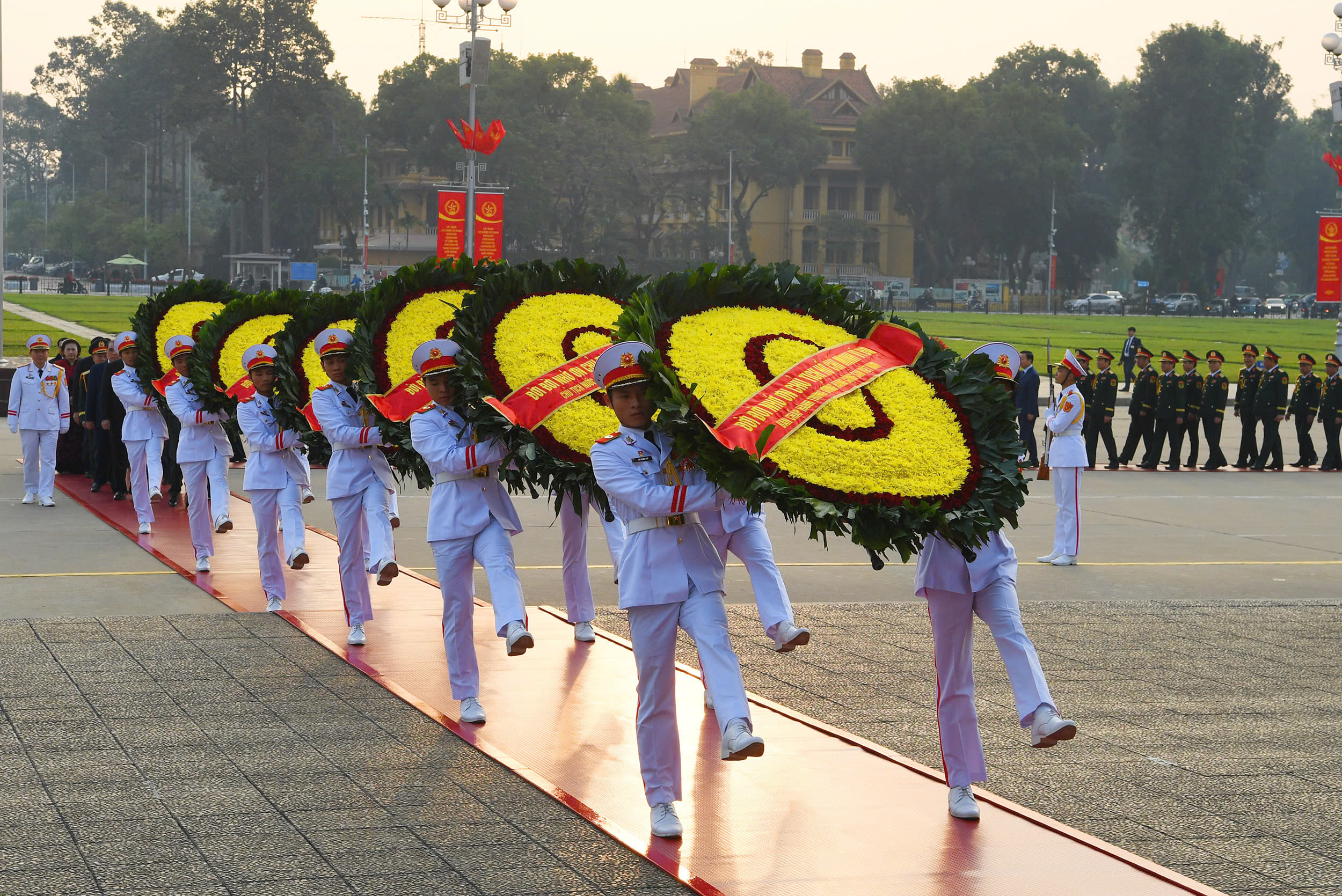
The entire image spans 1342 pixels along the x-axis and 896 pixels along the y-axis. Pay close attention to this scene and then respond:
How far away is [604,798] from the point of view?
646 centimetres

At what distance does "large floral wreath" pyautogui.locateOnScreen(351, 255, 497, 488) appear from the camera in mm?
9234

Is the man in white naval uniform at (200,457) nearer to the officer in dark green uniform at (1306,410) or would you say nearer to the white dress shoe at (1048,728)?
the white dress shoe at (1048,728)

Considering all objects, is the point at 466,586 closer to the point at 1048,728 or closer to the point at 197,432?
the point at 1048,728

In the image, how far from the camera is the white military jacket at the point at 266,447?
1068cm

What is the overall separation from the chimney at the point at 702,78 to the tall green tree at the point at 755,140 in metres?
12.6

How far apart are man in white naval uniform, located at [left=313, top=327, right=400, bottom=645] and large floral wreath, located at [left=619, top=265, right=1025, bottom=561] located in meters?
3.52

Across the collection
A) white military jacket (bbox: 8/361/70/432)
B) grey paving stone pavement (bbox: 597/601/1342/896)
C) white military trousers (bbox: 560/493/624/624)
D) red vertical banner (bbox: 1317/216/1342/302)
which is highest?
red vertical banner (bbox: 1317/216/1342/302)

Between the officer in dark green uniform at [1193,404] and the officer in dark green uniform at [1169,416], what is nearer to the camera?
the officer in dark green uniform at [1169,416]

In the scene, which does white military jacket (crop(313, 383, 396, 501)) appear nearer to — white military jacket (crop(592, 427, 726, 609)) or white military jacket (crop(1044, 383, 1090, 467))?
white military jacket (crop(592, 427, 726, 609))

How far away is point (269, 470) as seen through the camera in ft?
35.1

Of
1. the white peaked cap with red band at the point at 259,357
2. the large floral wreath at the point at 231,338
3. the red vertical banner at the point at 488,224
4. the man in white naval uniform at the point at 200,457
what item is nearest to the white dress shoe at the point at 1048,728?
the white peaked cap with red band at the point at 259,357

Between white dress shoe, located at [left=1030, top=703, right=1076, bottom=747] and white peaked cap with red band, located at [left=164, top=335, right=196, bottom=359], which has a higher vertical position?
white peaked cap with red band, located at [left=164, top=335, right=196, bottom=359]

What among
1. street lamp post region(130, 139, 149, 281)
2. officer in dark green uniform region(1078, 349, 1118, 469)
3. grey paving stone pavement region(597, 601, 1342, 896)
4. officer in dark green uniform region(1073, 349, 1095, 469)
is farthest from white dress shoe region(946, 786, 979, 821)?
street lamp post region(130, 139, 149, 281)

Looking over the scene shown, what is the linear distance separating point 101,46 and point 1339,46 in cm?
9981
